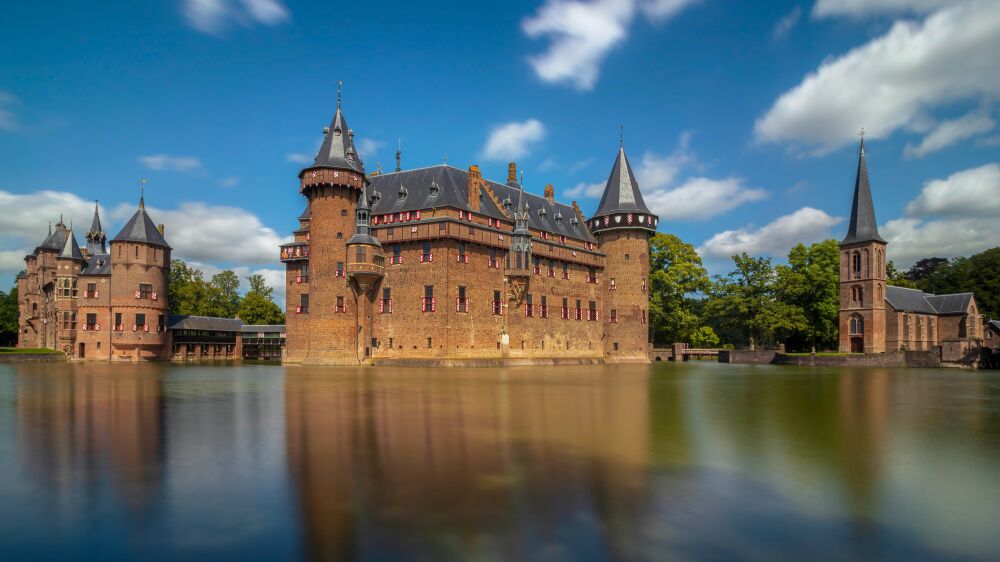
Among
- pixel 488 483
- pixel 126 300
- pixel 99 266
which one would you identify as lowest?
pixel 488 483

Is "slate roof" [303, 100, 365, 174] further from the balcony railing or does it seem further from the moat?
the moat

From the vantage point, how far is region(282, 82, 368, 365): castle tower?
137 feet

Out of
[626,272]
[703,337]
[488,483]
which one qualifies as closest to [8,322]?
[626,272]

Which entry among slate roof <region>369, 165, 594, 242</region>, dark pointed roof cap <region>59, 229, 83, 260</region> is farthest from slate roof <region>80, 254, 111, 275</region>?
slate roof <region>369, 165, 594, 242</region>

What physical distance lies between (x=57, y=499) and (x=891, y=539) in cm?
914

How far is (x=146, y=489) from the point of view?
8.05 metres

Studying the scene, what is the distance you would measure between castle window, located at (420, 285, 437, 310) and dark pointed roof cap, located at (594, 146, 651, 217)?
812 inches

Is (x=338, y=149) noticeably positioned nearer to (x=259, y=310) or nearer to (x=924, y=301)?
(x=259, y=310)

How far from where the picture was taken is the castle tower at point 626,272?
2186 inches

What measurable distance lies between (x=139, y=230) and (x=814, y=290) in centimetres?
5975

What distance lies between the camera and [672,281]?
6103 centimetres

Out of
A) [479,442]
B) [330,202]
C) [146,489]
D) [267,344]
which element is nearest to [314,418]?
[479,442]

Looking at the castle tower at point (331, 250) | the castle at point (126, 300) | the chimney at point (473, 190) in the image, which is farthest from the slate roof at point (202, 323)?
the chimney at point (473, 190)

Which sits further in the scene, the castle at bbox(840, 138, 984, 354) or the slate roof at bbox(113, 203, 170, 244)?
the castle at bbox(840, 138, 984, 354)
